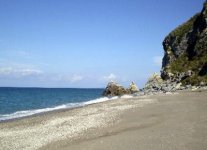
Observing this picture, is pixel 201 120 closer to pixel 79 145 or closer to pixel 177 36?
pixel 79 145

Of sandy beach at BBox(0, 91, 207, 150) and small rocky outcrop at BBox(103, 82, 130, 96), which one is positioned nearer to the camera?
sandy beach at BBox(0, 91, 207, 150)

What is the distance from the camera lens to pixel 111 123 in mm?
28391

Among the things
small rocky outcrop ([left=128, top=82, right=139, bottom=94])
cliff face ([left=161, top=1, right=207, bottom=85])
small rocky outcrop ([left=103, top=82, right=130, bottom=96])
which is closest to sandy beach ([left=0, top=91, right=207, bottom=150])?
cliff face ([left=161, top=1, right=207, bottom=85])

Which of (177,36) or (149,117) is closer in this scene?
(149,117)

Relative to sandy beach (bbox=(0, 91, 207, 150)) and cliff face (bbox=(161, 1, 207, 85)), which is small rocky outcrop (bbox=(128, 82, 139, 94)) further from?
sandy beach (bbox=(0, 91, 207, 150))

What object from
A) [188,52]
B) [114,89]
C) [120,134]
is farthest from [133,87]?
[120,134]

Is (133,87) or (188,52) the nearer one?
(188,52)

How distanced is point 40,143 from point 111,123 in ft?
24.8

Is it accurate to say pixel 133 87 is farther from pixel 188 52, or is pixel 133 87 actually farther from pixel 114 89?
pixel 188 52

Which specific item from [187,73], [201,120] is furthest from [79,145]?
[187,73]

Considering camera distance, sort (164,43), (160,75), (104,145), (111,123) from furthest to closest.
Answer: (164,43)
(160,75)
(111,123)
(104,145)

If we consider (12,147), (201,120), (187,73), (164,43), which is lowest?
(12,147)

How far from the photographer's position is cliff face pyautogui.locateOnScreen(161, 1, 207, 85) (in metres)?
77.2

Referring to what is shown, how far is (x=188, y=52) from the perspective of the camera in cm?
9425
